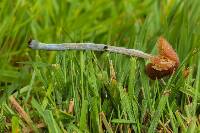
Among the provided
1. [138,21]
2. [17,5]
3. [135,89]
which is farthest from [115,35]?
[135,89]

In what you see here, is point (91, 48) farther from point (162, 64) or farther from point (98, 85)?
point (162, 64)

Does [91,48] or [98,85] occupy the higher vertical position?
[91,48]

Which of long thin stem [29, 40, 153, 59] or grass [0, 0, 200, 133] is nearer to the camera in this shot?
grass [0, 0, 200, 133]

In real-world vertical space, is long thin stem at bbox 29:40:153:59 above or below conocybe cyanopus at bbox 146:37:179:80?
above

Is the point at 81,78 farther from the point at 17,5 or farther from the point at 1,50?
the point at 17,5

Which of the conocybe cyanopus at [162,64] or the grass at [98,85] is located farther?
the conocybe cyanopus at [162,64]

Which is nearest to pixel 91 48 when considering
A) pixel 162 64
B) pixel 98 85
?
pixel 98 85

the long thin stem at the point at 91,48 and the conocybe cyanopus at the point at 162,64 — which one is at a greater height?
the long thin stem at the point at 91,48

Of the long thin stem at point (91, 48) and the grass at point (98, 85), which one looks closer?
the grass at point (98, 85)
